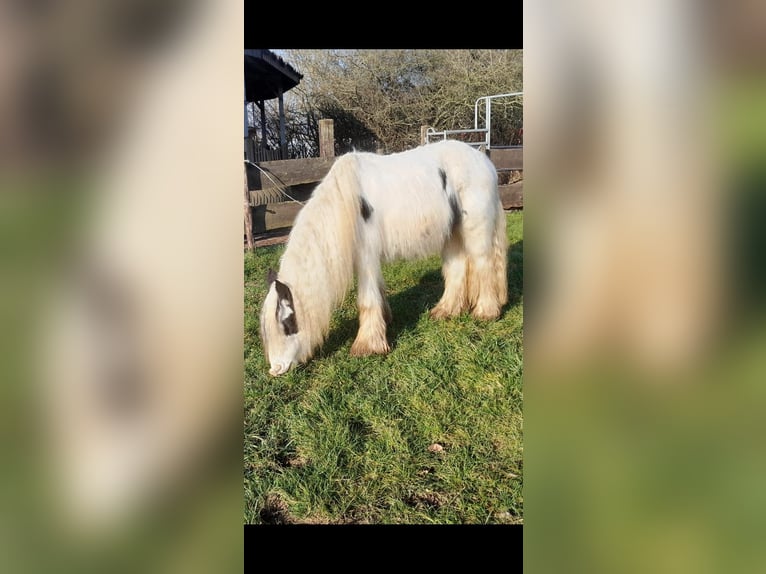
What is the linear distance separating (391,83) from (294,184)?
2450 mm

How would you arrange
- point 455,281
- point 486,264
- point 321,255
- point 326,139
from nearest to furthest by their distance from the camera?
point 321,255
point 486,264
point 455,281
point 326,139

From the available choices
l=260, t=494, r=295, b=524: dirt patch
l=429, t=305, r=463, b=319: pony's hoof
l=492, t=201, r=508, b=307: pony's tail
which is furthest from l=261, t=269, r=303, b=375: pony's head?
l=492, t=201, r=508, b=307: pony's tail

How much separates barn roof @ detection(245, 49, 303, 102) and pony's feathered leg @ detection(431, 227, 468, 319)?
273cm

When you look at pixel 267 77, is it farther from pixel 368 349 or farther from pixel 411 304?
pixel 368 349

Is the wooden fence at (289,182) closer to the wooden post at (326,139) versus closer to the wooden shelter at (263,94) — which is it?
the wooden post at (326,139)

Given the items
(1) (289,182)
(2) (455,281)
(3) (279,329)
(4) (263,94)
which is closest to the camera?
(3) (279,329)

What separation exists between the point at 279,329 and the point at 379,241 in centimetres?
113

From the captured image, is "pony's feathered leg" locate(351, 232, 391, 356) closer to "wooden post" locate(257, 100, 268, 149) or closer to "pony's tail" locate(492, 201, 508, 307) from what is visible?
"pony's tail" locate(492, 201, 508, 307)

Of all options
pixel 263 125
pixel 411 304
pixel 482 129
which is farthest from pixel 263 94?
pixel 411 304

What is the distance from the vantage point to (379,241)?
144 inches

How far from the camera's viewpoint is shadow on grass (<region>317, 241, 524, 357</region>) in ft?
12.7

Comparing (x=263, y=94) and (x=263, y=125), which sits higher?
(x=263, y=94)
